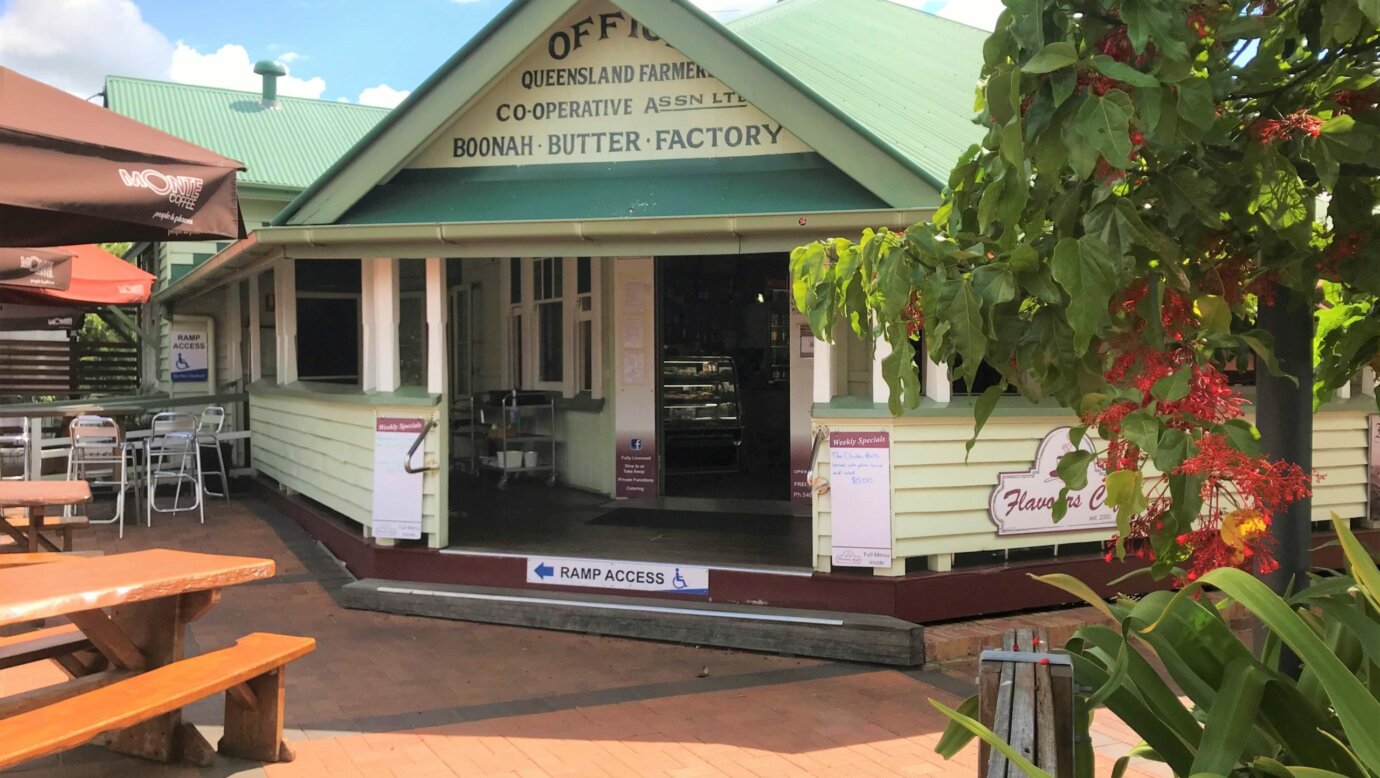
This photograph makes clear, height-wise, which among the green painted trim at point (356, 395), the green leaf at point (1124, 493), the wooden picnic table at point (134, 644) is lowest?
the wooden picnic table at point (134, 644)

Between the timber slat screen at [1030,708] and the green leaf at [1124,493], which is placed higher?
the green leaf at [1124,493]

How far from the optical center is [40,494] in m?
6.45

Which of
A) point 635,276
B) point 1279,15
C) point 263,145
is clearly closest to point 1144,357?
point 1279,15

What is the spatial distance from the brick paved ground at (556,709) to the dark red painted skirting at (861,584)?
38cm

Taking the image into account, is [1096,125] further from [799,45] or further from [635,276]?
[635,276]

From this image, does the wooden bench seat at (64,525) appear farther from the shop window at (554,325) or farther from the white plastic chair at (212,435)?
the shop window at (554,325)

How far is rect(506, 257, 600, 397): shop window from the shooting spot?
10.4 metres

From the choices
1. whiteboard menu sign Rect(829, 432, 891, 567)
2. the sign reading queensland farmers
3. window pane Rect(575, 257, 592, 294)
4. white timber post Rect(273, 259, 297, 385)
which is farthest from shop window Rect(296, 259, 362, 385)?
the sign reading queensland farmers

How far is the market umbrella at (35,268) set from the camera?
7188 millimetres

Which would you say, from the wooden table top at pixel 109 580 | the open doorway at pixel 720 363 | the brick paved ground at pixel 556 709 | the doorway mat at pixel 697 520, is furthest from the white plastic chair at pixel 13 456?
the wooden table top at pixel 109 580

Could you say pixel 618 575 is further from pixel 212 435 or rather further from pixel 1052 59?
pixel 212 435

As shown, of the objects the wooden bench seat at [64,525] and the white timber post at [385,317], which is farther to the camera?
the white timber post at [385,317]

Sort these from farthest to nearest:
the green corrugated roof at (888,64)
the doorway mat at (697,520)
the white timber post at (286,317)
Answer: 1. the white timber post at (286,317)
2. the doorway mat at (697,520)
3. the green corrugated roof at (888,64)

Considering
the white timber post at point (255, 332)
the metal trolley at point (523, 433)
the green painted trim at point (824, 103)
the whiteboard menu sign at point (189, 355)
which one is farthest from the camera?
the whiteboard menu sign at point (189, 355)
